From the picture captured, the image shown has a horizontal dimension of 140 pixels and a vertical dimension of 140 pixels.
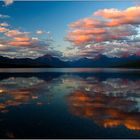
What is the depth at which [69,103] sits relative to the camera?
393 cm

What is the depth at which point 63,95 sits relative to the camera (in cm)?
404

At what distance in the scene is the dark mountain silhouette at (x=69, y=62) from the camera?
3.72 m

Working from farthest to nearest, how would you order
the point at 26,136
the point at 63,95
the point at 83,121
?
1. the point at 63,95
2. the point at 83,121
3. the point at 26,136

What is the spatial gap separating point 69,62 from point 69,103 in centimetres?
54

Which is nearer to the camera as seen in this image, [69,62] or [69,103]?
[69,62]

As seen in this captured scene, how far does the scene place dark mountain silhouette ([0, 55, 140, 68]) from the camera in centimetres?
372

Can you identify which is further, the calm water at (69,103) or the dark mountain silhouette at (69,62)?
the dark mountain silhouette at (69,62)

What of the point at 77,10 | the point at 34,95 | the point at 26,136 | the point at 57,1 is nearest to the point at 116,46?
the point at 77,10

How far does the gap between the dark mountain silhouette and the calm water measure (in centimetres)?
7

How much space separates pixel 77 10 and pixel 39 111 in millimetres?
1269

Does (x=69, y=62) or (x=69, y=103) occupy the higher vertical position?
(x=69, y=62)

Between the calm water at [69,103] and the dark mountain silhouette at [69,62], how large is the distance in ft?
0.24

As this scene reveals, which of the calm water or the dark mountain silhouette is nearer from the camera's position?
the calm water

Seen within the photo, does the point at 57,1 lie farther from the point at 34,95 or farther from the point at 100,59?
the point at 34,95
